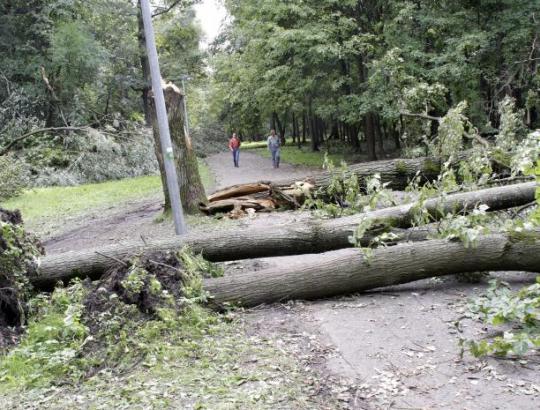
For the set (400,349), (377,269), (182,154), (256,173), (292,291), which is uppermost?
(182,154)

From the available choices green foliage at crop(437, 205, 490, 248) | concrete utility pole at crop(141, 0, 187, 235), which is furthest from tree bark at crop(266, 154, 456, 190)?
green foliage at crop(437, 205, 490, 248)

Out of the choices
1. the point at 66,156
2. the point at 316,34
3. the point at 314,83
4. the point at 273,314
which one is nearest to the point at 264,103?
the point at 314,83

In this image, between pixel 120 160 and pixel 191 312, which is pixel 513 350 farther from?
pixel 120 160

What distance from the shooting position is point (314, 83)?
21094mm

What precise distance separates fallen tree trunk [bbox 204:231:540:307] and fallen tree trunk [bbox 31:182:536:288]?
0.74 metres

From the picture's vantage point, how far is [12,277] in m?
5.52

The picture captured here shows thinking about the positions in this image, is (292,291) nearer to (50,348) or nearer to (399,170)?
(50,348)

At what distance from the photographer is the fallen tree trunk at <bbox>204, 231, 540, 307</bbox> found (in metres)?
5.61

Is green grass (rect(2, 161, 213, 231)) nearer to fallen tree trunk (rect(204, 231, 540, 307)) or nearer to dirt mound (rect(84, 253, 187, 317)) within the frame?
dirt mound (rect(84, 253, 187, 317))

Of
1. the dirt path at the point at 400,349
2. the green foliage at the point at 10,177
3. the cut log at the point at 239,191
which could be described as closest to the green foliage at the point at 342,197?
the cut log at the point at 239,191

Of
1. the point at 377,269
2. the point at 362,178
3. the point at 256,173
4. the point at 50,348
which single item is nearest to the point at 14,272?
the point at 50,348

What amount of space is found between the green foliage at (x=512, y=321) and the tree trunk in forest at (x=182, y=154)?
6881 millimetres

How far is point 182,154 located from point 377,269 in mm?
5838

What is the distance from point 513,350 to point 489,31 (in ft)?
52.8
